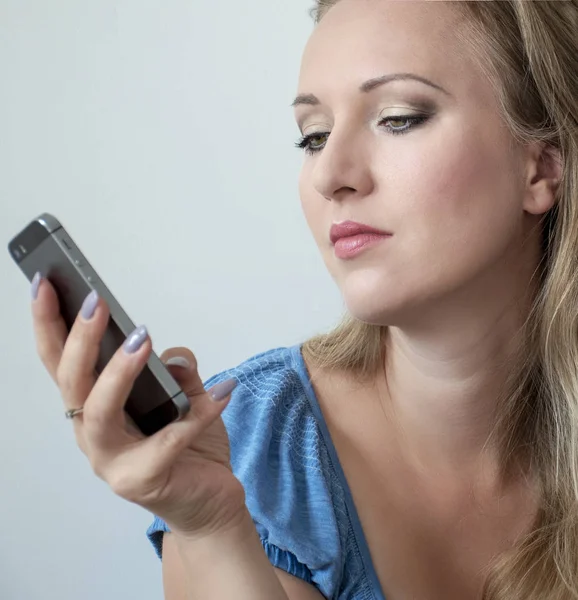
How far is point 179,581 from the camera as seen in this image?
0.93 m

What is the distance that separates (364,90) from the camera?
0.91m

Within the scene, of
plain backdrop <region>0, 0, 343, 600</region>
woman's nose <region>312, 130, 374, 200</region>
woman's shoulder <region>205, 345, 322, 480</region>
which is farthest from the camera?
plain backdrop <region>0, 0, 343, 600</region>

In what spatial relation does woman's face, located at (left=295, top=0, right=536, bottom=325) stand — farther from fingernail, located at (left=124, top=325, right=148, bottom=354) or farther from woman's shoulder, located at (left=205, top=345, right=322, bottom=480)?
fingernail, located at (left=124, top=325, right=148, bottom=354)

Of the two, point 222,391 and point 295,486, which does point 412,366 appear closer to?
point 295,486

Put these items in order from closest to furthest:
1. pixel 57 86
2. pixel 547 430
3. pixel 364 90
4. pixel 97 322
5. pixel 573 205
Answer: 1. pixel 97 322
2. pixel 364 90
3. pixel 573 205
4. pixel 547 430
5. pixel 57 86

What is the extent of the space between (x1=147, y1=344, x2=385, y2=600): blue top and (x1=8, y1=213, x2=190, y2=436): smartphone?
0.32 meters

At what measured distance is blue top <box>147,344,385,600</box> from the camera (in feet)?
3.18

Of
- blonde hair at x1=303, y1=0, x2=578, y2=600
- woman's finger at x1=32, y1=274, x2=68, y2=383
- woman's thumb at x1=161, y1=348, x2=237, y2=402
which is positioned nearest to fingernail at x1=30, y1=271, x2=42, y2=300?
woman's finger at x1=32, y1=274, x2=68, y2=383

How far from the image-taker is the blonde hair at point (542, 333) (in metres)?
0.97

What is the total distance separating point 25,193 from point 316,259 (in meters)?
0.52

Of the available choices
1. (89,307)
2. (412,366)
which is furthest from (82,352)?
(412,366)

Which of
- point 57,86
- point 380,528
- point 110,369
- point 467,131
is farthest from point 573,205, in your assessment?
point 57,86

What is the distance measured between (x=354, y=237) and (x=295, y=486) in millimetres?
334

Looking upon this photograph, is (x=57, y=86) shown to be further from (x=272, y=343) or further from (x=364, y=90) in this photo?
(x=364, y=90)
